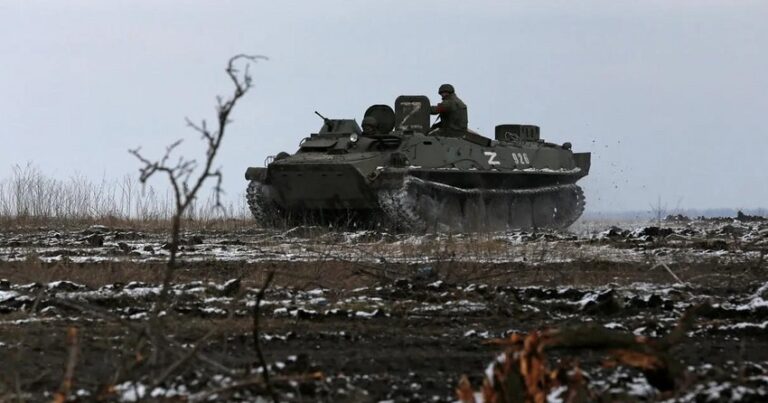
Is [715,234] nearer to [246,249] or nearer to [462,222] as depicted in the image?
[462,222]

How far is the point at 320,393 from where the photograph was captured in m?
4.87

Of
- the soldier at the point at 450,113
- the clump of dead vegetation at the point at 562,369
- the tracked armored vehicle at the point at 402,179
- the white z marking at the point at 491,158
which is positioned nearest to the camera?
the clump of dead vegetation at the point at 562,369

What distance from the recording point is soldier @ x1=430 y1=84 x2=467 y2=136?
22.1 metres

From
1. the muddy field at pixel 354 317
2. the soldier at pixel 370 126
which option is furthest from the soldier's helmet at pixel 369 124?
the muddy field at pixel 354 317

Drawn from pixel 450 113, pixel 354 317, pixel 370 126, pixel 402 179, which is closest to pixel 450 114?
pixel 450 113

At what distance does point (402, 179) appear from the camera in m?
19.5

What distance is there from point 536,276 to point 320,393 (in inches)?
218

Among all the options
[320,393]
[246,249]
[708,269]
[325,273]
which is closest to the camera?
[320,393]

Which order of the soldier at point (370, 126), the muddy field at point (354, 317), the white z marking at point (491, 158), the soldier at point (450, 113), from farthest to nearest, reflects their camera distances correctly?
the soldier at point (450, 113)
the white z marking at point (491, 158)
the soldier at point (370, 126)
the muddy field at point (354, 317)

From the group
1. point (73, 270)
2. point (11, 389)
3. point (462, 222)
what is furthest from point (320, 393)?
point (462, 222)

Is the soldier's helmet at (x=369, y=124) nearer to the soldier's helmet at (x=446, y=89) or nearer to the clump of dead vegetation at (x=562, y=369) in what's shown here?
the soldier's helmet at (x=446, y=89)

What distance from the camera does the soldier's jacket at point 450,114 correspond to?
2209 centimetres

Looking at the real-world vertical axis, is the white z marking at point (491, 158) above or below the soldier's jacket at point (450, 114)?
below

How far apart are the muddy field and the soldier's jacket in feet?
26.6
